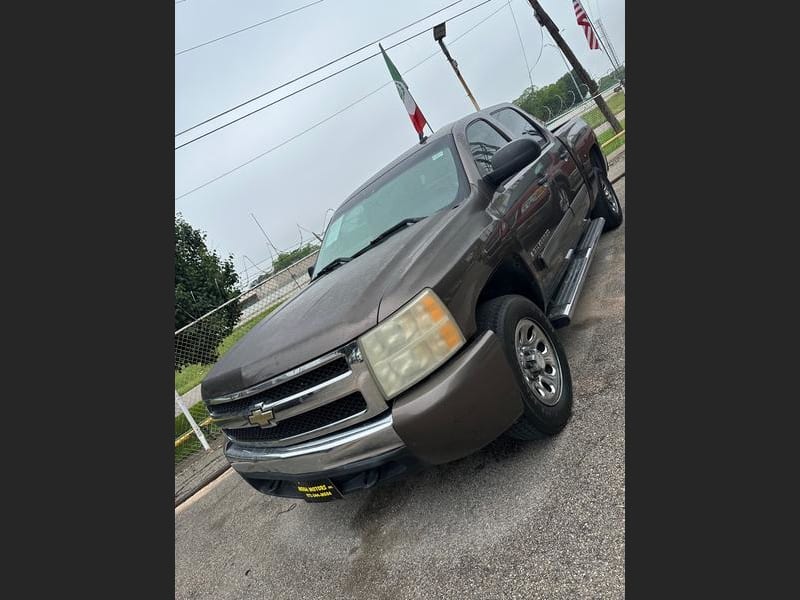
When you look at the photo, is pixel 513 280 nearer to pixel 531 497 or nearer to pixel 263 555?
pixel 531 497

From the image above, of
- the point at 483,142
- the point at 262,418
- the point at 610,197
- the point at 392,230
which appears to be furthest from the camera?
the point at 610,197

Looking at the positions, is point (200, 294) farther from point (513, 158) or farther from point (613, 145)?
point (613, 145)

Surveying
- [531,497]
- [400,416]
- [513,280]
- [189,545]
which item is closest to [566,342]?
[513,280]

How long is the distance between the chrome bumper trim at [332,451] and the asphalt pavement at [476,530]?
1.86ft

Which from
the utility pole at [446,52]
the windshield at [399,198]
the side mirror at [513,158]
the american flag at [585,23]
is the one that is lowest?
the side mirror at [513,158]

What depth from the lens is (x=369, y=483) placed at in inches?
83.0

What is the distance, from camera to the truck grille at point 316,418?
6.81 ft

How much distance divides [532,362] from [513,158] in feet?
4.18

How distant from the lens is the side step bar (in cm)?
290

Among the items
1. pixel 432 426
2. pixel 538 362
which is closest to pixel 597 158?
pixel 538 362

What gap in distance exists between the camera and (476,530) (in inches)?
83.0

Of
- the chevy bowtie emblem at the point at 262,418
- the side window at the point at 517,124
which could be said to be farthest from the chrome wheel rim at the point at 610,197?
the chevy bowtie emblem at the point at 262,418

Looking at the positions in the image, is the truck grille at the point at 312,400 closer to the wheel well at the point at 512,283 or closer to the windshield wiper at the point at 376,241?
the wheel well at the point at 512,283

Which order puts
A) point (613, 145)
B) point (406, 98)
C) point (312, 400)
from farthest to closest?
1. point (406, 98)
2. point (613, 145)
3. point (312, 400)
